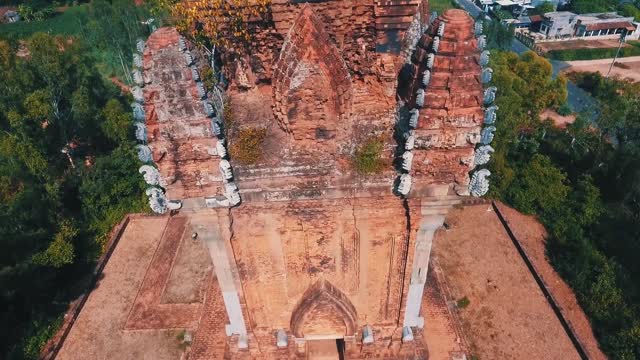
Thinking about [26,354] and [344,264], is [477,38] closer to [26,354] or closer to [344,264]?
[344,264]

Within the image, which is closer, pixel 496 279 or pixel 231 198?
pixel 231 198

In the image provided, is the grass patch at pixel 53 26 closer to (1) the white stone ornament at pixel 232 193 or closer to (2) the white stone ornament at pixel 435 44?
(1) the white stone ornament at pixel 232 193

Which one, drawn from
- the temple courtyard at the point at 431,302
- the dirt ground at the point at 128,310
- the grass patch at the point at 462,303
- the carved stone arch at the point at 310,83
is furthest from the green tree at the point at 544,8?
the carved stone arch at the point at 310,83

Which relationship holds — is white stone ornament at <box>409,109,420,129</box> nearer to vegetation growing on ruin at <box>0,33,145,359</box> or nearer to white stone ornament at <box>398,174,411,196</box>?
white stone ornament at <box>398,174,411,196</box>

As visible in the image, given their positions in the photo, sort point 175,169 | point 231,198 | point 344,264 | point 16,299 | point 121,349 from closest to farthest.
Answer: point 175,169 < point 231,198 < point 344,264 < point 121,349 < point 16,299

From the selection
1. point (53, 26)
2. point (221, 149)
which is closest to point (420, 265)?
point (221, 149)

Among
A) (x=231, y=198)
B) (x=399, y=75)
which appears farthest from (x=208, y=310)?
(x=399, y=75)

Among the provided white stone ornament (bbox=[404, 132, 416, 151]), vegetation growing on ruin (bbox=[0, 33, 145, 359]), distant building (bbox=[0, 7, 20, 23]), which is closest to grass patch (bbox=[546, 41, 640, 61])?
vegetation growing on ruin (bbox=[0, 33, 145, 359])

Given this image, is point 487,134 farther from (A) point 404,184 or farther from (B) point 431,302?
(B) point 431,302
